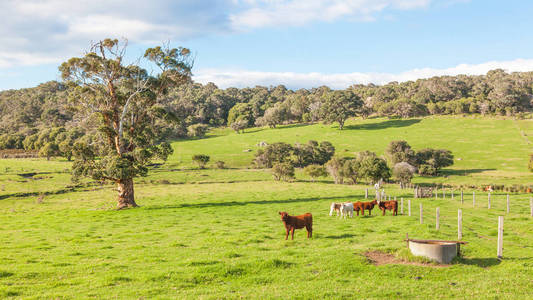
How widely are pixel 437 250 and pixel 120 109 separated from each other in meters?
35.0

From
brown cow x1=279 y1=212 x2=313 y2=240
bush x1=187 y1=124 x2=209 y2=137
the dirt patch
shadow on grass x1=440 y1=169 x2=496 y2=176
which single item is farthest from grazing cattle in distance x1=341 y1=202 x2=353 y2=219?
bush x1=187 y1=124 x2=209 y2=137

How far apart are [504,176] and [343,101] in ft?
246

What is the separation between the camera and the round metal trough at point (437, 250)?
13.3 metres

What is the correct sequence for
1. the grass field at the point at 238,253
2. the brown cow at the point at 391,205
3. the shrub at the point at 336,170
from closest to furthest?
1. the grass field at the point at 238,253
2. the brown cow at the point at 391,205
3. the shrub at the point at 336,170

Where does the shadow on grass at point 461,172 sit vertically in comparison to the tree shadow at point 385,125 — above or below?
below

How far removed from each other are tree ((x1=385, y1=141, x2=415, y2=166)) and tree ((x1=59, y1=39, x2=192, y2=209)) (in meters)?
64.3

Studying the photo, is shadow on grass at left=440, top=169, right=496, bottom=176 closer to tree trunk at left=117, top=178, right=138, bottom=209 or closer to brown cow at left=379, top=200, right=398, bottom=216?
brown cow at left=379, top=200, right=398, bottom=216

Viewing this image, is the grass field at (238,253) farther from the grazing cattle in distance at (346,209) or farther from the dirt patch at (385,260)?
the grazing cattle in distance at (346,209)

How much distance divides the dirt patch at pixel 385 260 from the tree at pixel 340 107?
126 metres

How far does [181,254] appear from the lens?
1596cm

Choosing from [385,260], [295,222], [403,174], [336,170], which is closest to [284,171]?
[336,170]

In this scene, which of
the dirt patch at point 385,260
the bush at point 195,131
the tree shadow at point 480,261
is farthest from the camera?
the bush at point 195,131

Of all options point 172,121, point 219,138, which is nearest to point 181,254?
point 172,121

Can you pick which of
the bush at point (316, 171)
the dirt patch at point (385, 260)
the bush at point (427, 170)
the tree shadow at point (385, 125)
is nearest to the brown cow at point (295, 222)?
the dirt patch at point (385, 260)
